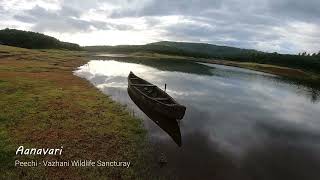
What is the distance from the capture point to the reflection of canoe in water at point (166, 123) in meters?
24.4

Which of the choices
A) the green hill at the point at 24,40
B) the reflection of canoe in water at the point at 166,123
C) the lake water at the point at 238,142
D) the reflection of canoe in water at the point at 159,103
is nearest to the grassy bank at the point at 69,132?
the lake water at the point at 238,142

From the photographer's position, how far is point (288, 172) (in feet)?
63.3

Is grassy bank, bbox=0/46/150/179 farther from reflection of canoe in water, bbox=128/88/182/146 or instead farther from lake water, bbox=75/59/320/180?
reflection of canoe in water, bbox=128/88/182/146

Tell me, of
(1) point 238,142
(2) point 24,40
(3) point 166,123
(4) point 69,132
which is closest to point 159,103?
(3) point 166,123

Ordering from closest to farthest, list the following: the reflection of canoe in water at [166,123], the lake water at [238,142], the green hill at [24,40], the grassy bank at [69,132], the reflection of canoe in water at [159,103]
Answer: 1. the grassy bank at [69,132]
2. the lake water at [238,142]
3. the reflection of canoe in water at [166,123]
4. the reflection of canoe in water at [159,103]
5. the green hill at [24,40]

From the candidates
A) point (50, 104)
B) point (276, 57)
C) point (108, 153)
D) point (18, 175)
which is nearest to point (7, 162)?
point (18, 175)

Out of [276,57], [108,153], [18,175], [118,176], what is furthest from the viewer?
[276,57]

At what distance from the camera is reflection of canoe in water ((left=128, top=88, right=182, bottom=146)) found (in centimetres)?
2437

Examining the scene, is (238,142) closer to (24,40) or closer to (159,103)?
(159,103)

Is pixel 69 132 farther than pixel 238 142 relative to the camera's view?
No

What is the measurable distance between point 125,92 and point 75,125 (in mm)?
20617

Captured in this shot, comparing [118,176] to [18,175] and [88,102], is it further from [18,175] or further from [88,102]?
[88,102]

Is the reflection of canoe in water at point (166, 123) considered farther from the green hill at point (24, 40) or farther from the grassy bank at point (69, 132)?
the green hill at point (24, 40)

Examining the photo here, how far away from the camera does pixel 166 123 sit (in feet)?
92.2
